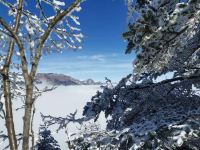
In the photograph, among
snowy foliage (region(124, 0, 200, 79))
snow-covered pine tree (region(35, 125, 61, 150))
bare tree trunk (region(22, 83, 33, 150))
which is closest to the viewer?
snowy foliage (region(124, 0, 200, 79))

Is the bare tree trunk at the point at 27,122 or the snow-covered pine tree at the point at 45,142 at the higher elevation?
the bare tree trunk at the point at 27,122

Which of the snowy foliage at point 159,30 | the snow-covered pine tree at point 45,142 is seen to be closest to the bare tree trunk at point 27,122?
the snowy foliage at point 159,30

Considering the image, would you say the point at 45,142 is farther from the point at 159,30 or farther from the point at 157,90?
the point at 159,30

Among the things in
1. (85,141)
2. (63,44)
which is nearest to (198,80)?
(85,141)

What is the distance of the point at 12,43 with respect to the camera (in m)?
4.48

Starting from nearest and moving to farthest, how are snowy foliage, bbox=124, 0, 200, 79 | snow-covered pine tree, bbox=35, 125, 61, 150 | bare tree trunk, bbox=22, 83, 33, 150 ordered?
snowy foliage, bbox=124, 0, 200, 79, bare tree trunk, bbox=22, 83, 33, 150, snow-covered pine tree, bbox=35, 125, 61, 150

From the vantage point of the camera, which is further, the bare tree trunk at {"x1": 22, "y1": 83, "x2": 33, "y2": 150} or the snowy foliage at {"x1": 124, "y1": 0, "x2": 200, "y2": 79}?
the bare tree trunk at {"x1": 22, "y1": 83, "x2": 33, "y2": 150}

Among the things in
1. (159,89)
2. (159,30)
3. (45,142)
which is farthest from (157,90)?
(45,142)

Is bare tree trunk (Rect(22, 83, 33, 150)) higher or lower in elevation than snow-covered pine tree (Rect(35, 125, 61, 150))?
higher

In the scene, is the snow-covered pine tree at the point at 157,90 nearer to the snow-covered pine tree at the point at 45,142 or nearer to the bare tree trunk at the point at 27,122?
the bare tree trunk at the point at 27,122

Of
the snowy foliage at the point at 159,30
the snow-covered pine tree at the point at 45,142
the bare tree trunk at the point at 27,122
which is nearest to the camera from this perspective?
the snowy foliage at the point at 159,30

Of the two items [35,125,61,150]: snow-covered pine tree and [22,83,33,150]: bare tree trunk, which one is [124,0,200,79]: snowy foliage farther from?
[35,125,61,150]: snow-covered pine tree

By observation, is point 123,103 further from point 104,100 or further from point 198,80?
point 198,80

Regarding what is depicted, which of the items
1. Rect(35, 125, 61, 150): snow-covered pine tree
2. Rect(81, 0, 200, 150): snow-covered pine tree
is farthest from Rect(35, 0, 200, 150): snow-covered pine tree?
Rect(35, 125, 61, 150): snow-covered pine tree
